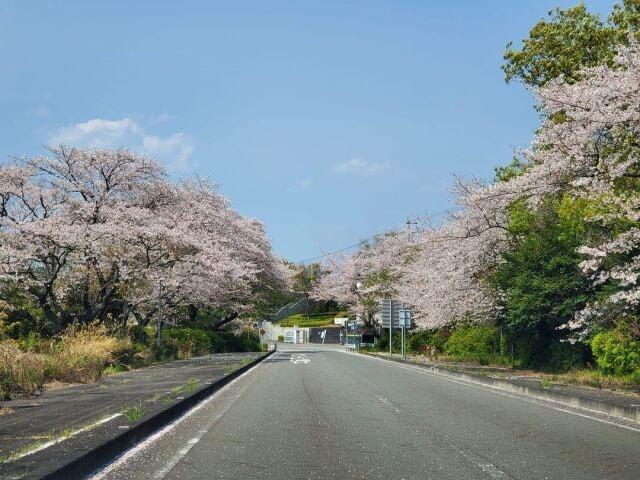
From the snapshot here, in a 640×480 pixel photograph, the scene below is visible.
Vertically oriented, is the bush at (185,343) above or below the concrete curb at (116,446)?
above

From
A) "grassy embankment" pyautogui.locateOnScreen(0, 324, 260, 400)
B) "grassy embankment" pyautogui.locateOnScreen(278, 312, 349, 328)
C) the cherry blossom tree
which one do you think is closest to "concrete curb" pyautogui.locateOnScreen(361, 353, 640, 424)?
"grassy embankment" pyautogui.locateOnScreen(0, 324, 260, 400)

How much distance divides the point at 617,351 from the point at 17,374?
1509cm

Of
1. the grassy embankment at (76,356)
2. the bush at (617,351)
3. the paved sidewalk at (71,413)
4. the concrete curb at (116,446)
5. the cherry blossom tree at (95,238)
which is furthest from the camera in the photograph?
the cherry blossom tree at (95,238)

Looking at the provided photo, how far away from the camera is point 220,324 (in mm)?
48094

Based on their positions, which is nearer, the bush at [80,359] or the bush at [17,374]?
the bush at [17,374]

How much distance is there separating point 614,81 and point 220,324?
124 feet

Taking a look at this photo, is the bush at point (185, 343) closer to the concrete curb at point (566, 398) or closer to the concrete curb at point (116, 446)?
the concrete curb at point (566, 398)

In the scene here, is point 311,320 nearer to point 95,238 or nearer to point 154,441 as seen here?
point 95,238

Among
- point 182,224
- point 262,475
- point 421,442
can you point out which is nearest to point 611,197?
point 421,442

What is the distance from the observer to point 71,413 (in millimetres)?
9875

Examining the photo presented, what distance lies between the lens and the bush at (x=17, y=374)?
1248 centimetres

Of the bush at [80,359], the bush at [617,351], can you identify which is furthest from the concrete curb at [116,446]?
the bush at [617,351]

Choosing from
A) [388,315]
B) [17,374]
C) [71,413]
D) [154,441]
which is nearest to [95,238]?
[17,374]

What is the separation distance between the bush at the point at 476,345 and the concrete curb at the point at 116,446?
2003cm
